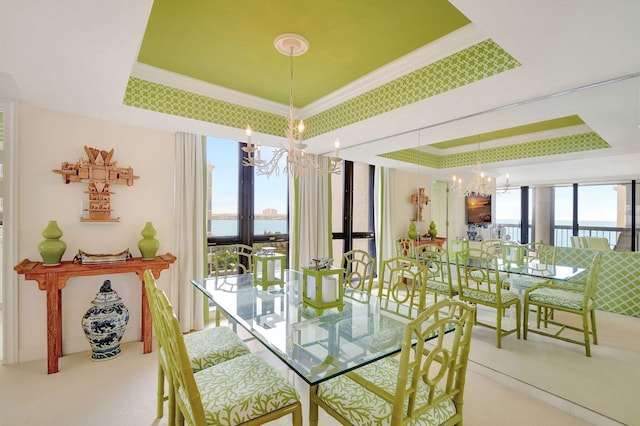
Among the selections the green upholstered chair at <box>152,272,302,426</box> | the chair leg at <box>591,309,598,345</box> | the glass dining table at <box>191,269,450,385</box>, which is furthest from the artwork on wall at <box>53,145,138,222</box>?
the chair leg at <box>591,309,598,345</box>

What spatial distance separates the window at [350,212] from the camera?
4.64 meters

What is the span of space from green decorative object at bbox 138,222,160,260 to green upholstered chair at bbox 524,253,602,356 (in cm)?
351

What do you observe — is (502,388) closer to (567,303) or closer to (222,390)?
(567,303)

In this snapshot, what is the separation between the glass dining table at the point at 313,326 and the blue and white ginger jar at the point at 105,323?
3.20ft

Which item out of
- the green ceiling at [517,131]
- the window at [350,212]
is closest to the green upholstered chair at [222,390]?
the green ceiling at [517,131]

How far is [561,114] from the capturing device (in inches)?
88.9

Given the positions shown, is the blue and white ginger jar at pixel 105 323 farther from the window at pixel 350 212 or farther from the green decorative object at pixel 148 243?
the window at pixel 350 212

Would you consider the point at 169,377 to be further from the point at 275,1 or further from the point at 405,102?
the point at 405,102

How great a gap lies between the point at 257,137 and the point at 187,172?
899 mm

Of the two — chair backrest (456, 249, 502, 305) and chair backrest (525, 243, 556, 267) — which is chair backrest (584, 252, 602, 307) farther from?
chair backrest (456, 249, 502, 305)

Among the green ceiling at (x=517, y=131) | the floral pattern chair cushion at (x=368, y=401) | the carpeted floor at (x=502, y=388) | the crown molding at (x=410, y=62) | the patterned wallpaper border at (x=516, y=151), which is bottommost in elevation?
the carpeted floor at (x=502, y=388)

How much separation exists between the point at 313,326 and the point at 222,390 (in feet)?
1.89

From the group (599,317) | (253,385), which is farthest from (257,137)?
(599,317)

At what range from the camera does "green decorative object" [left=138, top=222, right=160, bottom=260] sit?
2930 mm
